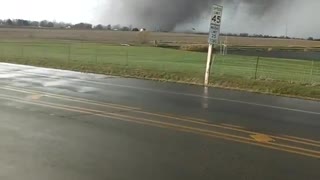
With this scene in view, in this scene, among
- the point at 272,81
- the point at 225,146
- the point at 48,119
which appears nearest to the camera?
the point at 225,146

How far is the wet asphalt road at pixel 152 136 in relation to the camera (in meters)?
6.30

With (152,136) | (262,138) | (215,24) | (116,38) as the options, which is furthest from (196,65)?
(116,38)

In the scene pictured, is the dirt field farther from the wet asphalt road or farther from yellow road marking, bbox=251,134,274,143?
yellow road marking, bbox=251,134,274,143

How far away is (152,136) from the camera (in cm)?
830

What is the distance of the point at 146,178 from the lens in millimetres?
5918

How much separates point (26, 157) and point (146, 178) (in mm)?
1873

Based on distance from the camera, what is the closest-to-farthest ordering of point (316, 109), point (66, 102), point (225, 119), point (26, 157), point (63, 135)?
point (26, 157), point (63, 135), point (225, 119), point (66, 102), point (316, 109)

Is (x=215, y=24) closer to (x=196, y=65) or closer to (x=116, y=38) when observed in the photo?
(x=196, y=65)

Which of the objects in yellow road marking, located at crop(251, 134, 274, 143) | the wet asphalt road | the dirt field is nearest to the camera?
the wet asphalt road

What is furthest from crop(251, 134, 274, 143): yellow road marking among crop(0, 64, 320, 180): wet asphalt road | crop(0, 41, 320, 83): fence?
crop(0, 41, 320, 83): fence

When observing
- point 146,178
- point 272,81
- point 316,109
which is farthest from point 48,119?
point 272,81

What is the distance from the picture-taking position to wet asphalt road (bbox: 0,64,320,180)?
6.30 meters

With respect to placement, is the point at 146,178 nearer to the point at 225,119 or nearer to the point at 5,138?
the point at 5,138

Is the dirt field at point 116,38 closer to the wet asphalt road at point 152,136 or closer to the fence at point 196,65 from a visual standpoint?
the fence at point 196,65
